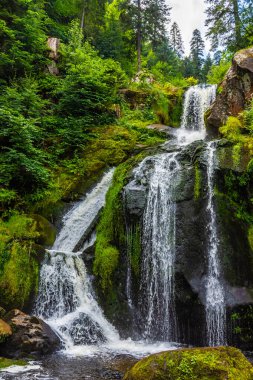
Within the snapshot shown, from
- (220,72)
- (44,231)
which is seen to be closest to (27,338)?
(44,231)

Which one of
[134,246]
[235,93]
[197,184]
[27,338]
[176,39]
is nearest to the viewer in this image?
[27,338]

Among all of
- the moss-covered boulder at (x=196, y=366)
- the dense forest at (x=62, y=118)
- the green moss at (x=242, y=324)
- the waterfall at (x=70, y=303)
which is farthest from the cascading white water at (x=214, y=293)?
the moss-covered boulder at (x=196, y=366)

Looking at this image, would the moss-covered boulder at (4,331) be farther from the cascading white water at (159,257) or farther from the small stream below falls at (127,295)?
the cascading white water at (159,257)

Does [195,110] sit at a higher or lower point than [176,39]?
lower

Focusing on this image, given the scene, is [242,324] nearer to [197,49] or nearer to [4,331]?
[4,331]

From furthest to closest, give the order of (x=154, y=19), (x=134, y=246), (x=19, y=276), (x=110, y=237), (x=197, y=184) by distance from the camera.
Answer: (x=154, y=19)
(x=110, y=237)
(x=197, y=184)
(x=134, y=246)
(x=19, y=276)

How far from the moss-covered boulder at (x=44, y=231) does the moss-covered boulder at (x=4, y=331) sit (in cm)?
351

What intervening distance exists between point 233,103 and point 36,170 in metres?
9.67

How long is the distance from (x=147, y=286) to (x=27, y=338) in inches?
144

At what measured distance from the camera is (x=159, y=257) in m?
9.69

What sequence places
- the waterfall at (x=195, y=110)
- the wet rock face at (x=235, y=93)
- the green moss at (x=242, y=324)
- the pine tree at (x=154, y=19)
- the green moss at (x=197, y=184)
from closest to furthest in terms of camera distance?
the green moss at (x=242, y=324)
the green moss at (x=197, y=184)
the wet rock face at (x=235, y=93)
the waterfall at (x=195, y=110)
the pine tree at (x=154, y=19)

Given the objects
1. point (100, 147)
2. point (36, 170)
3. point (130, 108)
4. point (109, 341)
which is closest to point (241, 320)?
point (109, 341)

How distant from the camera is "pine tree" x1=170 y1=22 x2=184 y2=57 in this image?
2301 inches

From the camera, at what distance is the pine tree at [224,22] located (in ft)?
64.7
